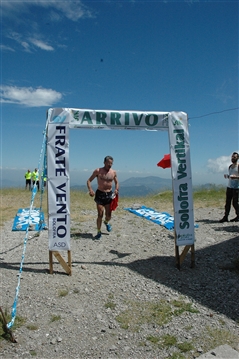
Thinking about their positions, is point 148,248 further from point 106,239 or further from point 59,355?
point 59,355

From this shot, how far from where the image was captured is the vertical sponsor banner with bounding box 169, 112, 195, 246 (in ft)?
20.9

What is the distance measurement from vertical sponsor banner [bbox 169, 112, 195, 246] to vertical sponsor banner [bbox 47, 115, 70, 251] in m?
2.26

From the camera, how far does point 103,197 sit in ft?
27.9

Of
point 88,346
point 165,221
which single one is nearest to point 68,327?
point 88,346

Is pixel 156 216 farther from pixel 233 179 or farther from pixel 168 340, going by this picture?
pixel 168 340

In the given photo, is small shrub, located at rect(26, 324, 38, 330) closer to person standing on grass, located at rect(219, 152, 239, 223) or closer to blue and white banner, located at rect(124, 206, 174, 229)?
blue and white banner, located at rect(124, 206, 174, 229)

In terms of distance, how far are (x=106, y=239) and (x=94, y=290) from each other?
10.6 ft

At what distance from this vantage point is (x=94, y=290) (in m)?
5.52

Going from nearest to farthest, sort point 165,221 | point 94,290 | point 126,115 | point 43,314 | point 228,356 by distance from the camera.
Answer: point 228,356 < point 43,314 < point 94,290 < point 126,115 < point 165,221

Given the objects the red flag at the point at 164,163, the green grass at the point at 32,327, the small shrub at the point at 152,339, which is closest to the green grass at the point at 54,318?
the green grass at the point at 32,327

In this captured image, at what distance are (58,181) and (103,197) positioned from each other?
263cm

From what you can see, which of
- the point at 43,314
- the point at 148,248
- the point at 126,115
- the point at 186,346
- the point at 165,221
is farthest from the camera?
A: the point at 165,221

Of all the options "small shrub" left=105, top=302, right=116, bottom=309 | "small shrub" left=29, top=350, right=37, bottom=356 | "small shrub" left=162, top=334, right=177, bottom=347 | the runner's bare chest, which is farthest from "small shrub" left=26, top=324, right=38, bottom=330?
the runner's bare chest

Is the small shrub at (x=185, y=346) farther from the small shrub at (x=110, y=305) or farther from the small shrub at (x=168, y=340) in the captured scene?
the small shrub at (x=110, y=305)
